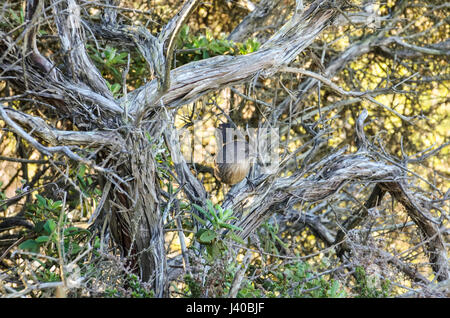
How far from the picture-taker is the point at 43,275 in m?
1.66

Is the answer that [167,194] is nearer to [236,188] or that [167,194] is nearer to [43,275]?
[236,188]

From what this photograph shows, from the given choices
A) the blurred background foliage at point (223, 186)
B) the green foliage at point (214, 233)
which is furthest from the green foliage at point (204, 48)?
the green foliage at point (214, 233)

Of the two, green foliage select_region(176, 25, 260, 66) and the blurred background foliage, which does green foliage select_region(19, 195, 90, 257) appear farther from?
green foliage select_region(176, 25, 260, 66)

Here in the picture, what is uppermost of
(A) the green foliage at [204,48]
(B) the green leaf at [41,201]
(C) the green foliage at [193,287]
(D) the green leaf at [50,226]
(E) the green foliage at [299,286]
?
(A) the green foliage at [204,48]

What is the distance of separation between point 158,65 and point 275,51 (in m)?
0.47

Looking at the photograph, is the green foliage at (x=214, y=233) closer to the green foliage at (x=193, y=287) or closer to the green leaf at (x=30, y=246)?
the green foliage at (x=193, y=287)

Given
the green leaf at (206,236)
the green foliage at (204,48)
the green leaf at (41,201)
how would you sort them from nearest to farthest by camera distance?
the green leaf at (206,236) < the green leaf at (41,201) < the green foliage at (204,48)

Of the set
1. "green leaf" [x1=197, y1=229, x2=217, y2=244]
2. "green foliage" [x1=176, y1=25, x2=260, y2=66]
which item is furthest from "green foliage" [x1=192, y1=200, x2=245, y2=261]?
"green foliage" [x1=176, y1=25, x2=260, y2=66]

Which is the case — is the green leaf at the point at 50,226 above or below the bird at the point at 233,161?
below

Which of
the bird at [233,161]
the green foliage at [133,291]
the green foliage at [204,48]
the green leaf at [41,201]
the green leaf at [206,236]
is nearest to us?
the green foliage at [133,291]

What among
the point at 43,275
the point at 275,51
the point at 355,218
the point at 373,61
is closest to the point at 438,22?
the point at 373,61

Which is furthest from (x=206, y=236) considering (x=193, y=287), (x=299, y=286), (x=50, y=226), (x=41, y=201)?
(x=41, y=201)

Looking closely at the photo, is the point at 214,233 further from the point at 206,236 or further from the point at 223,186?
the point at 223,186
